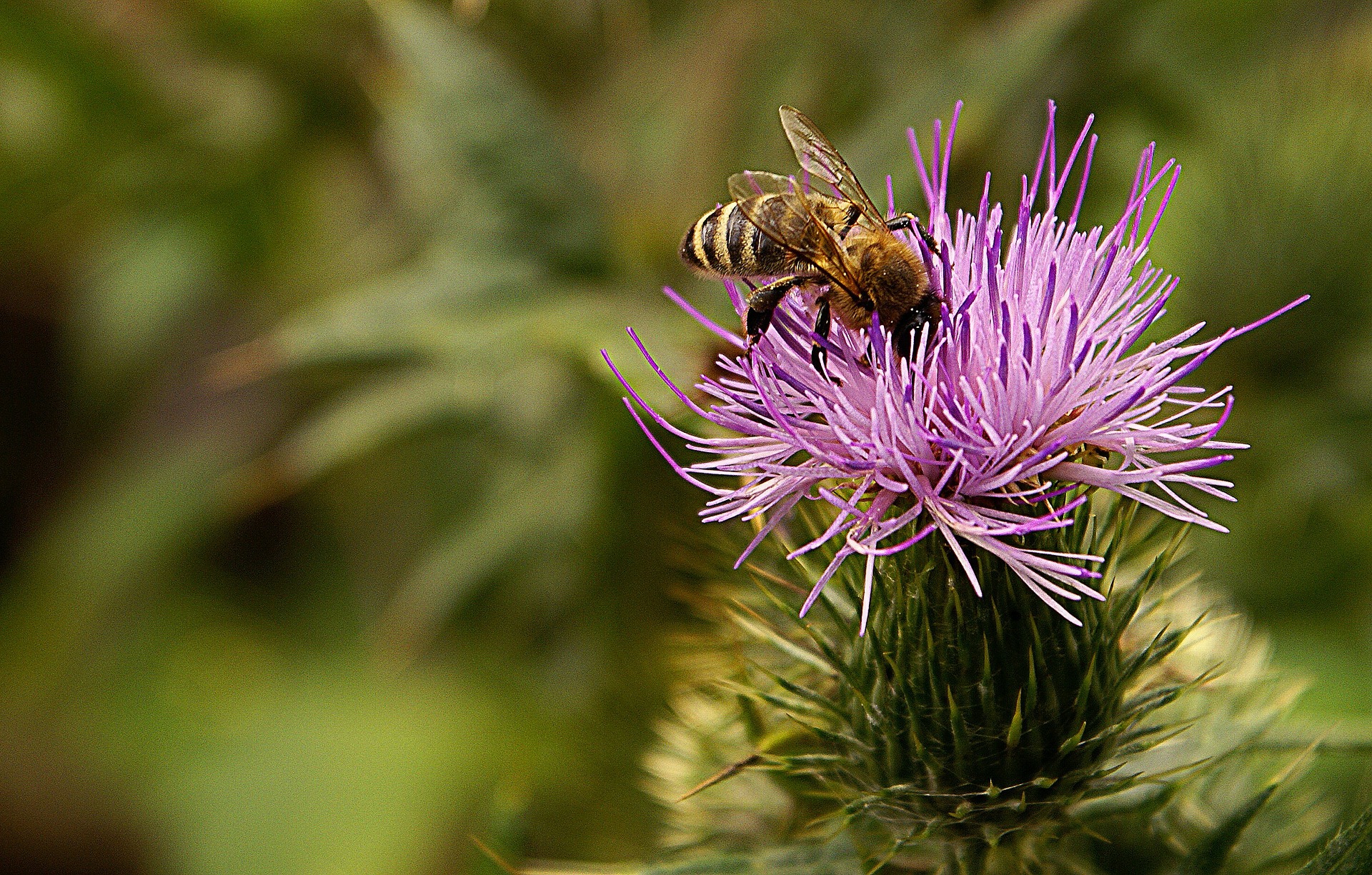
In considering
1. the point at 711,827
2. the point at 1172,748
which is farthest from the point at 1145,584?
the point at 711,827

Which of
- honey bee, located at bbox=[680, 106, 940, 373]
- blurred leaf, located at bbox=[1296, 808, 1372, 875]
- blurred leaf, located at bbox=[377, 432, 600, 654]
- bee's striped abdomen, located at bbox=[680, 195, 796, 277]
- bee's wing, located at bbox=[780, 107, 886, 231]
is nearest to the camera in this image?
blurred leaf, located at bbox=[1296, 808, 1372, 875]

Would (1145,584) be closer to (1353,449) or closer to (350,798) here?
(1353,449)

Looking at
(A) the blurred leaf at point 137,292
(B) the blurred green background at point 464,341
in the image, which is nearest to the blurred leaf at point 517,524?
(B) the blurred green background at point 464,341

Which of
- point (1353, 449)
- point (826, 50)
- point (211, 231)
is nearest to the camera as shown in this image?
point (1353, 449)

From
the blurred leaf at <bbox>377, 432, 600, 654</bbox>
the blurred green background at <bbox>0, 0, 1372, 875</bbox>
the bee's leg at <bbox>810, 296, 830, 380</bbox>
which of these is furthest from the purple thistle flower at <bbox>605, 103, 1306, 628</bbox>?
the blurred leaf at <bbox>377, 432, 600, 654</bbox>

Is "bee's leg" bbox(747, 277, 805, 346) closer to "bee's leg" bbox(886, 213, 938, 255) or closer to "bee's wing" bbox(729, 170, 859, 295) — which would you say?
"bee's wing" bbox(729, 170, 859, 295)

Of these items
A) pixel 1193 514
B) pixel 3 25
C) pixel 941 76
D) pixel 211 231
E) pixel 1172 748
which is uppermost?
pixel 3 25
